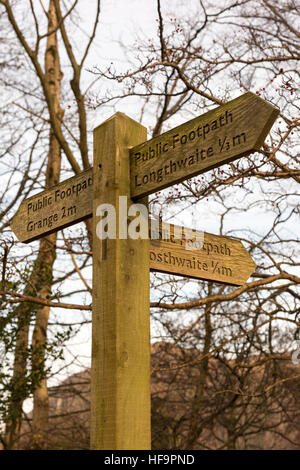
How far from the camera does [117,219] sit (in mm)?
2285

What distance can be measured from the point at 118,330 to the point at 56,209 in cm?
83

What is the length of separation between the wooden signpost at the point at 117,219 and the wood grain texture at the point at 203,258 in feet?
0.36

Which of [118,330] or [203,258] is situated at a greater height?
[203,258]

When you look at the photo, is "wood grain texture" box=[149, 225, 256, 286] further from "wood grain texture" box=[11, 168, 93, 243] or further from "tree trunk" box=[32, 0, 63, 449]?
"tree trunk" box=[32, 0, 63, 449]

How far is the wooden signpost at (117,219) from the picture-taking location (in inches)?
82.2

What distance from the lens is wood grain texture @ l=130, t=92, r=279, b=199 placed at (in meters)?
2.02

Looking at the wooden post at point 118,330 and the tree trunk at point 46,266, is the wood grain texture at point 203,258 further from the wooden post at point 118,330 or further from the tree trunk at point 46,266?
the tree trunk at point 46,266

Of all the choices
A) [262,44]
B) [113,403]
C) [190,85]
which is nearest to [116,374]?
[113,403]

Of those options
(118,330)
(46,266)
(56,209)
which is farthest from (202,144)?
(46,266)

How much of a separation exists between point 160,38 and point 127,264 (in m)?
4.11

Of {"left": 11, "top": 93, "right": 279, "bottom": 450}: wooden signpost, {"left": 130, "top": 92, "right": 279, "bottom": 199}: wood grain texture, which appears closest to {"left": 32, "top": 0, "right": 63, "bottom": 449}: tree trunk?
{"left": 11, "top": 93, "right": 279, "bottom": 450}: wooden signpost

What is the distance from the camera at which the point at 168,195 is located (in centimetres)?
553

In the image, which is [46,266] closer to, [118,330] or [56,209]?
[56,209]

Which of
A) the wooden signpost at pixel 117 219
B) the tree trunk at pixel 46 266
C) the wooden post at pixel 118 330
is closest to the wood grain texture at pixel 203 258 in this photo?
the wooden signpost at pixel 117 219
